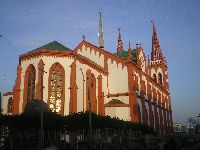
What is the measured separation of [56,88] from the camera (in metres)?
34.9

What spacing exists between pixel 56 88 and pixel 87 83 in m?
5.51

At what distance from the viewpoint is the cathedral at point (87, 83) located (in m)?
34.5

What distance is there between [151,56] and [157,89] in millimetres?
13733

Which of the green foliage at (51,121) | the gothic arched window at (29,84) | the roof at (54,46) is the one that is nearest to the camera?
the green foliage at (51,121)

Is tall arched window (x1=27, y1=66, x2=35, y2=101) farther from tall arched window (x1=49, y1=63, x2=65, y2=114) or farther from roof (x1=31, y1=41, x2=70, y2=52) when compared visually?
roof (x1=31, y1=41, x2=70, y2=52)

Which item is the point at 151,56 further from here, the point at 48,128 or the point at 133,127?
the point at 48,128

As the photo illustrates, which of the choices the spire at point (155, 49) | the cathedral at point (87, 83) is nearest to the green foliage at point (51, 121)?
the cathedral at point (87, 83)

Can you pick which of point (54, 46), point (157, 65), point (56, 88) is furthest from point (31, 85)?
point (157, 65)

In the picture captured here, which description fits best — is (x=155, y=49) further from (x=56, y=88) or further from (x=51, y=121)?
Result: (x=51, y=121)

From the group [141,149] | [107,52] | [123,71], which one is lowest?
[141,149]

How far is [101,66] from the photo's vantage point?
44781 millimetres

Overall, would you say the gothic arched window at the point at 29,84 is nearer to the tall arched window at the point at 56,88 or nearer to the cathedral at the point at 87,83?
the cathedral at the point at 87,83

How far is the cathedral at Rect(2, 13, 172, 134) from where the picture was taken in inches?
1358

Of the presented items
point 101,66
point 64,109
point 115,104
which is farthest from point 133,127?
point 101,66
